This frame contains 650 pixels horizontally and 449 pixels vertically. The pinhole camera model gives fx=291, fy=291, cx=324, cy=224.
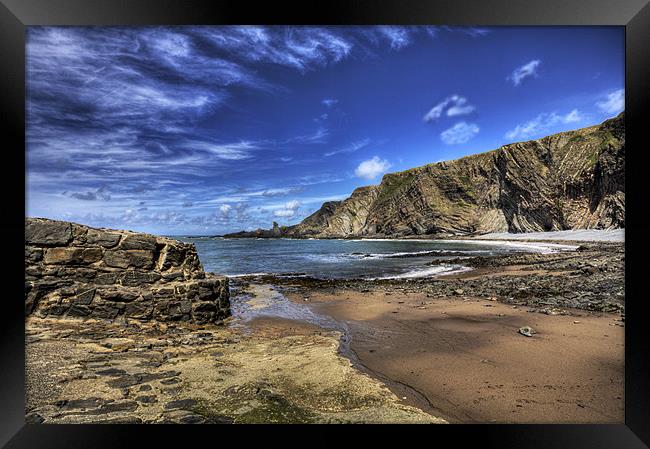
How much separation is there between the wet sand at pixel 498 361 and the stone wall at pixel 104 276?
396cm

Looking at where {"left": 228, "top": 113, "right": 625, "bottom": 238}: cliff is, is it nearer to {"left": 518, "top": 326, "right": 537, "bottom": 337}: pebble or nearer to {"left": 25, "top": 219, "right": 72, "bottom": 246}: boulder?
{"left": 518, "top": 326, "right": 537, "bottom": 337}: pebble

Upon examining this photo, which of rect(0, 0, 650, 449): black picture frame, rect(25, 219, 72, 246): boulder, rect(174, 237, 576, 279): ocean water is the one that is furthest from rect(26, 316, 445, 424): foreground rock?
rect(174, 237, 576, 279): ocean water

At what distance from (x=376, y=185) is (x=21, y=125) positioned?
121249 millimetres

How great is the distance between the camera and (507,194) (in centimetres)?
7175

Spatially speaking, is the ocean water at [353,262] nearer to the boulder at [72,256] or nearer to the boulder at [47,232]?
the boulder at [72,256]

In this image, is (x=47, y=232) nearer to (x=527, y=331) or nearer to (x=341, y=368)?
(x=341, y=368)

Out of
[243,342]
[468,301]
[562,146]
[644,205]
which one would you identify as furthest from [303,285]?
[562,146]

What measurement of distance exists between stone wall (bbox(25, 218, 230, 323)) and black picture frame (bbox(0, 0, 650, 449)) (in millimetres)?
2533

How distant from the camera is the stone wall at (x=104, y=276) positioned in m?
5.38

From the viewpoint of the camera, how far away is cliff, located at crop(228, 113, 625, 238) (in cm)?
5056

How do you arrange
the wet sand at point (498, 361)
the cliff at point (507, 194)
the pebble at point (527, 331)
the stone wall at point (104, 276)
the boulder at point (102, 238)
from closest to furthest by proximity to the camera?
the wet sand at point (498, 361), the stone wall at point (104, 276), the pebble at point (527, 331), the boulder at point (102, 238), the cliff at point (507, 194)
